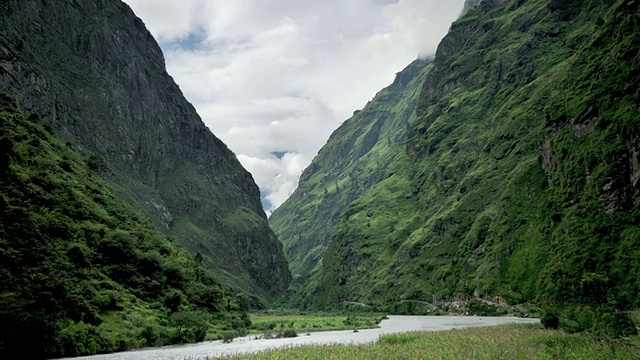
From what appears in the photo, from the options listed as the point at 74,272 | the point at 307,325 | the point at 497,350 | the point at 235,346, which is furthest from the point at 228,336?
the point at 497,350

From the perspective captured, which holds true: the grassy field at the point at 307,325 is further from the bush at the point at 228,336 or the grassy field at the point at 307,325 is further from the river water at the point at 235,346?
the river water at the point at 235,346

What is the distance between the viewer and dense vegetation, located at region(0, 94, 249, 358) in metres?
60.8

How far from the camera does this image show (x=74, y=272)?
3076 inches

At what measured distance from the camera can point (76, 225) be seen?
9044cm

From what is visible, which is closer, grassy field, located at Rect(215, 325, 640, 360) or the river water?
grassy field, located at Rect(215, 325, 640, 360)

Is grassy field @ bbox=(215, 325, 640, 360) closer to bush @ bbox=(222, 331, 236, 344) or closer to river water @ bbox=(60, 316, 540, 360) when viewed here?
river water @ bbox=(60, 316, 540, 360)

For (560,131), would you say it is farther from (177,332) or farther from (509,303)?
(177,332)

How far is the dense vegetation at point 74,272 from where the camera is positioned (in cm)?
6078

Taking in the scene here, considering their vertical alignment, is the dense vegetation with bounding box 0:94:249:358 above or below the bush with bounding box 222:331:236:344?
above

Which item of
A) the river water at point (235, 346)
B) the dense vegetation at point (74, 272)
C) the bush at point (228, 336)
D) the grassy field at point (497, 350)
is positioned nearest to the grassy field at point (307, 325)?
the dense vegetation at point (74, 272)

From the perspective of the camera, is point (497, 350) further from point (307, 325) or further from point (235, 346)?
point (307, 325)

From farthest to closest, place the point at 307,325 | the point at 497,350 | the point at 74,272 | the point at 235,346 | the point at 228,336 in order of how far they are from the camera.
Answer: the point at 307,325 < the point at 228,336 < the point at 235,346 < the point at 74,272 < the point at 497,350

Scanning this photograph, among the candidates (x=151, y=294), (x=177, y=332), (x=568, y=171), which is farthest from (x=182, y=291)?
(x=568, y=171)

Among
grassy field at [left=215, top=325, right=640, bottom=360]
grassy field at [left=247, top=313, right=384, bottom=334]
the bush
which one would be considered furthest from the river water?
grassy field at [left=247, top=313, right=384, bottom=334]
